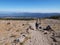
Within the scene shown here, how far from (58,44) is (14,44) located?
21.7ft

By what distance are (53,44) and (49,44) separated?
61 centimetres

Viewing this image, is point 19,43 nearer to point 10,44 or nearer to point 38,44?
point 10,44

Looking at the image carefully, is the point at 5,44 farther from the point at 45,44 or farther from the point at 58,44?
the point at 58,44

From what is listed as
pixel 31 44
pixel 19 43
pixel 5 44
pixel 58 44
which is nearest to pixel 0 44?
pixel 5 44

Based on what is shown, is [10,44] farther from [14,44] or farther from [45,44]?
[45,44]

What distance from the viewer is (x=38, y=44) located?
2227 cm

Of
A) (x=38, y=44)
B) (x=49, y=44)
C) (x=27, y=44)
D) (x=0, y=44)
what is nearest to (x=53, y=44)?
(x=49, y=44)

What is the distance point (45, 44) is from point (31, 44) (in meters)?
2.11

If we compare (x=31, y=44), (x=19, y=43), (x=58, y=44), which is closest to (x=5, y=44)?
(x=19, y=43)

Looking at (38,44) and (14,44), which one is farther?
(38,44)

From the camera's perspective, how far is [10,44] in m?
20.1

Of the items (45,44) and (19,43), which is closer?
(19,43)

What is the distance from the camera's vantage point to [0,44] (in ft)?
66.6

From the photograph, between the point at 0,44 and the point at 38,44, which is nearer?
the point at 0,44
